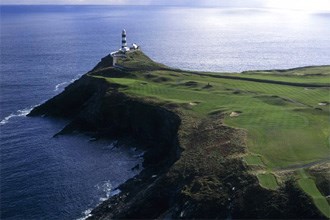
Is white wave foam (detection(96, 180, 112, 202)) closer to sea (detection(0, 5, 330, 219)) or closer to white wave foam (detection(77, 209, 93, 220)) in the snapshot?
sea (detection(0, 5, 330, 219))

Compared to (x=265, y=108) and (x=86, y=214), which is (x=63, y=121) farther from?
(x=265, y=108)

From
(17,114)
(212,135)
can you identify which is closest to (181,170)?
(212,135)

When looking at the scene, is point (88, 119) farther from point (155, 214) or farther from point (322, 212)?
point (322, 212)

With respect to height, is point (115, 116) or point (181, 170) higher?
point (181, 170)

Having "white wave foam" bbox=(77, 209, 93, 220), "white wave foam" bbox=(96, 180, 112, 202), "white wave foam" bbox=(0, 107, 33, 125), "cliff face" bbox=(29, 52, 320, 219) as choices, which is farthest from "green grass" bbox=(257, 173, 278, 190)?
"white wave foam" bbox=(0, 107, 33, 125)

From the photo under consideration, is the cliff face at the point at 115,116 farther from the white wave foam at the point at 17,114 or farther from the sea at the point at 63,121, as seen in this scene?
the sea at the point at 63,121

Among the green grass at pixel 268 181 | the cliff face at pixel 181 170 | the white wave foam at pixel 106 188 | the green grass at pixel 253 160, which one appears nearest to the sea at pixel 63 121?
the white wave foam at pixel 106 188
